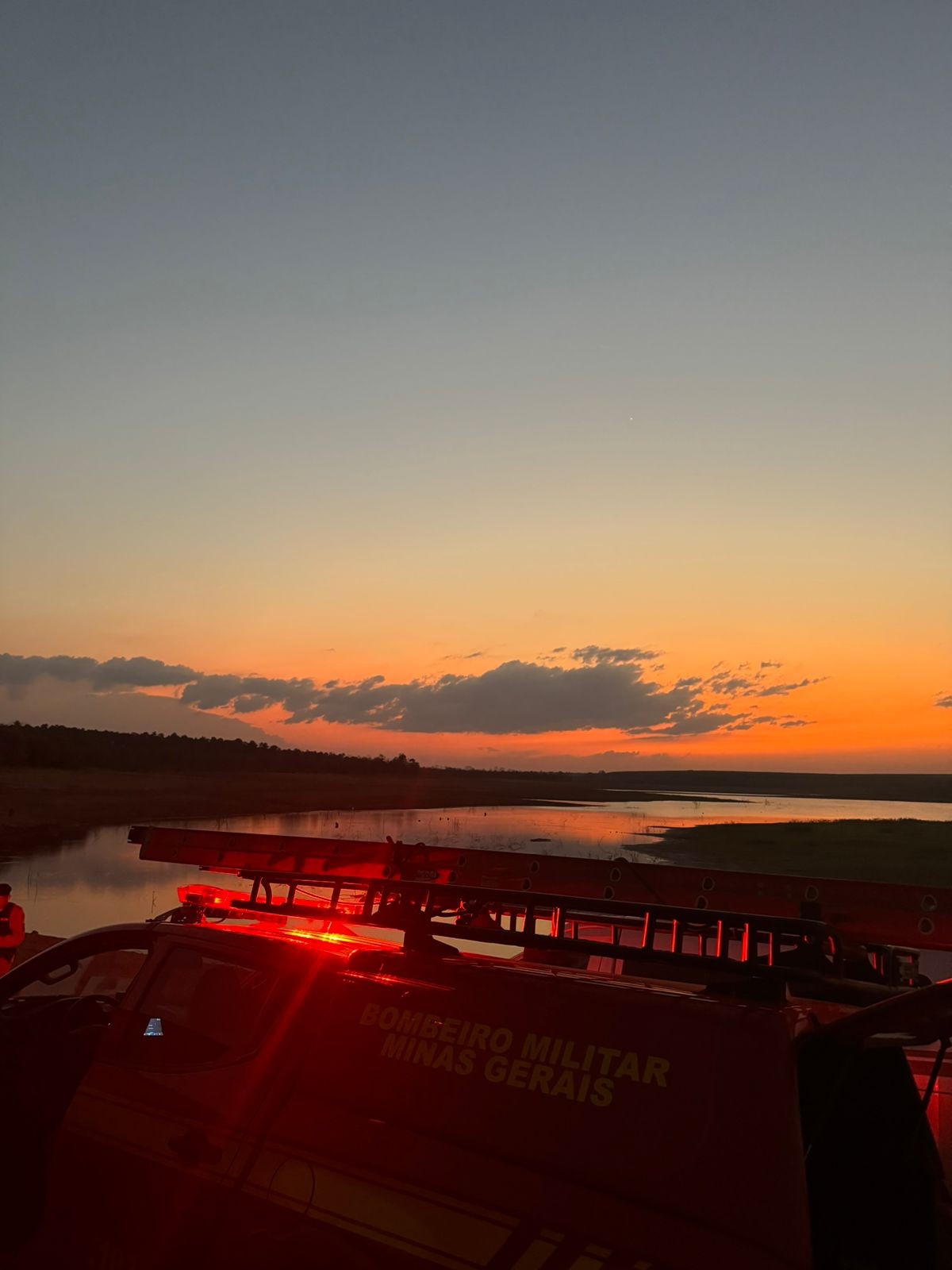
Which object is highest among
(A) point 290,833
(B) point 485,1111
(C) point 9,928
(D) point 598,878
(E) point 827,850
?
(D) point 598,878

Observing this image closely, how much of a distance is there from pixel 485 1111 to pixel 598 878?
5000 mm

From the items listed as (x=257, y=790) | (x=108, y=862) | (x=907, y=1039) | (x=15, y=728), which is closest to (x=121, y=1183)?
(x=907, y=1039)

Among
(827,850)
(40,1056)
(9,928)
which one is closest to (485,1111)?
(40,1056)

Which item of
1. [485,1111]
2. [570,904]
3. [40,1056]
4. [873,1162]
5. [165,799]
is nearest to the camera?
[485,1111]

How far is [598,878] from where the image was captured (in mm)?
8359

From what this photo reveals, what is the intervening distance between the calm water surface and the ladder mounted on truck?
13949mm

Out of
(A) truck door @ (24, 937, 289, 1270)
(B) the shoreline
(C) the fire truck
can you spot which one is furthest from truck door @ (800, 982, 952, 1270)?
(B) the shoreline

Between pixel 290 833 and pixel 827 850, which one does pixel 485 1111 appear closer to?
pixel 827 850

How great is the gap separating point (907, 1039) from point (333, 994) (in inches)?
82.3

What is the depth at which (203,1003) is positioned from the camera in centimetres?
459

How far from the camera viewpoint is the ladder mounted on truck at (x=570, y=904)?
4.00m

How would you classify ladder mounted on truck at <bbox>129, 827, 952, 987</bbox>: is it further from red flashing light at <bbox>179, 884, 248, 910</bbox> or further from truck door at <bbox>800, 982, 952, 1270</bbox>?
truck door at <bbox>800, 982, 952, 1270</bbox>

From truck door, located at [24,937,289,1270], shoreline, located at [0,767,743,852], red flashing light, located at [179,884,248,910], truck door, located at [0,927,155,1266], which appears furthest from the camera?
shoreline, located at [0,767,743,852]

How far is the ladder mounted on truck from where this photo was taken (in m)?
4.00
